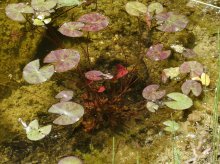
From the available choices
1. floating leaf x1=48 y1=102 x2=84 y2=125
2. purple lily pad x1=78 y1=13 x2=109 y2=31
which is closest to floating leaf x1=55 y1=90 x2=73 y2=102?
floating leaf x1=48 y1=102 x2=84 y2=125

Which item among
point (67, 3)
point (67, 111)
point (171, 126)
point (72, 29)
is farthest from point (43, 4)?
point (171, 126)

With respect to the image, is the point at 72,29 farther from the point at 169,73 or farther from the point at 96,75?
the point at 169,73

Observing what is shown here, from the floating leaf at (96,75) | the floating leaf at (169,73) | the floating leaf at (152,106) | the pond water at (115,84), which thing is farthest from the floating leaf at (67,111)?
the floating leaf at (169,73)

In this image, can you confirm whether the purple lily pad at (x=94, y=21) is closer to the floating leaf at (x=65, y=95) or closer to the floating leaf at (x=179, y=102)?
the floating leaf at (x=65, y=95)

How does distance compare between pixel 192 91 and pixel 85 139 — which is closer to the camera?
pixel 85 139

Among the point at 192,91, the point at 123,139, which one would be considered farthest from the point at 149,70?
the point at 123,139

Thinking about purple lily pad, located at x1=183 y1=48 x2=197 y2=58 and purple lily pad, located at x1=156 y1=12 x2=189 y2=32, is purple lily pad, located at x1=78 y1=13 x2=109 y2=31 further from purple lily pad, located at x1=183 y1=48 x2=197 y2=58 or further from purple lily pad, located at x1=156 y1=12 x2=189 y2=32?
purple lily pad, located at x1=183 y1=48 x2=197 y2=58

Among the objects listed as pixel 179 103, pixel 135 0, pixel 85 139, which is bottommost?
pixel 85 139

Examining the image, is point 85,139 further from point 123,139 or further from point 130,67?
point 130,67
